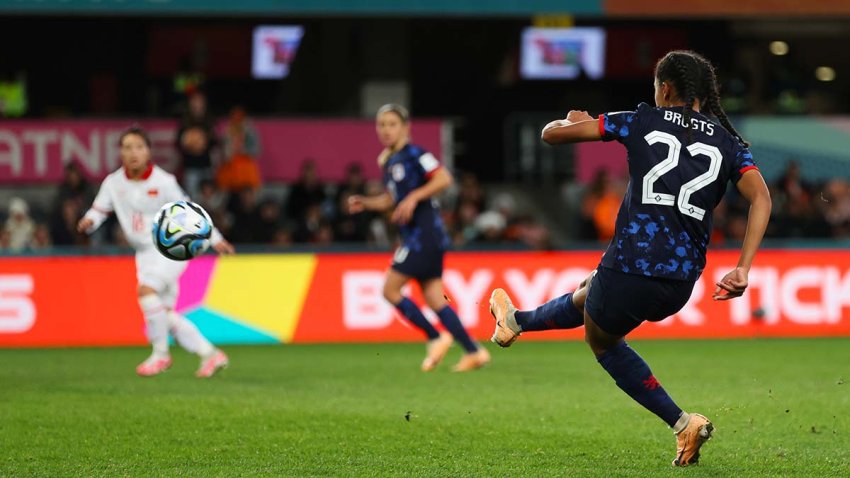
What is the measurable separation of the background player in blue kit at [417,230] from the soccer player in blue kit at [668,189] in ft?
16.5

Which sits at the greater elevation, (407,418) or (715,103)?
(715,103)

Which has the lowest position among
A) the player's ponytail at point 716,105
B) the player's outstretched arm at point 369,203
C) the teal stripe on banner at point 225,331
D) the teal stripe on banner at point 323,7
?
the teal stripe on banner at point 225,331

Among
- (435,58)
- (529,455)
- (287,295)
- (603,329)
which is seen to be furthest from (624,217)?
(435,58)

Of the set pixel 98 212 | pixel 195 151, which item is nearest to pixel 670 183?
pixel 98 212

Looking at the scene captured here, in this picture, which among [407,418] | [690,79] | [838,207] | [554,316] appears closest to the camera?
[690,79]

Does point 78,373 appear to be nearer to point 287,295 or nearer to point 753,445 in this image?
point 287,295

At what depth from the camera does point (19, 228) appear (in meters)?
17.2

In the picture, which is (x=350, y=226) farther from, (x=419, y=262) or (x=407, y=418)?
(x=407, y=418)

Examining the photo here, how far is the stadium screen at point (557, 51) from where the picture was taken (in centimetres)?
2514

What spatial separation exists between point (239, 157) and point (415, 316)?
744 cm

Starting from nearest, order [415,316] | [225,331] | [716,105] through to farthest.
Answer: [716,105], [415,316], [225,331]

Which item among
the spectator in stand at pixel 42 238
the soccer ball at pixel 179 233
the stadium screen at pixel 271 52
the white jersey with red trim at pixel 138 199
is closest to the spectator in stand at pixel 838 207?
the stadium screen at pixel 271 52

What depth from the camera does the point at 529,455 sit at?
6977 millimetres

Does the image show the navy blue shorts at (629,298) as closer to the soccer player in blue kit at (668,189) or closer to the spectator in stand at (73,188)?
the soccer player in blue kit at (668,189)
